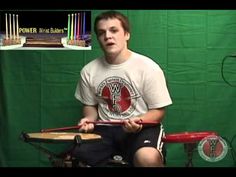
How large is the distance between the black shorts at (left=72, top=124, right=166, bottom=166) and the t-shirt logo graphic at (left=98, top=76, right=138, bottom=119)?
8 cm

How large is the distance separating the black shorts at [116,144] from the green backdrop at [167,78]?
0.32 m

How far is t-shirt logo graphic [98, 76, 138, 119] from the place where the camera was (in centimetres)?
226

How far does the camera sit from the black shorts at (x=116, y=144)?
2135mm

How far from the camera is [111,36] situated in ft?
7.45

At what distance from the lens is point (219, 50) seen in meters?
2.44

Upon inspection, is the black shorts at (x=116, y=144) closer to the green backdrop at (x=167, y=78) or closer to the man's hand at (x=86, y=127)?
the man's hand at (x=86, y=127)

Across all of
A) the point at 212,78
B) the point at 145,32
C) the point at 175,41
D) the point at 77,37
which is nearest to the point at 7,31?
the point at 77,37

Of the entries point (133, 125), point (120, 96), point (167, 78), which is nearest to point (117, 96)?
point (120, 96)

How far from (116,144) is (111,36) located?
514mm

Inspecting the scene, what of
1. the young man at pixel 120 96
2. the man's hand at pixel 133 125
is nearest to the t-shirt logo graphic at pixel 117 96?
the young man at pixel 120 96

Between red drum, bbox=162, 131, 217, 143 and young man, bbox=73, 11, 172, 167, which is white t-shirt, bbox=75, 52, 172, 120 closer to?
young man, bbox=73, 11, 172, 167

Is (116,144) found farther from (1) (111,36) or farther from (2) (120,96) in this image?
(1) (111,36)

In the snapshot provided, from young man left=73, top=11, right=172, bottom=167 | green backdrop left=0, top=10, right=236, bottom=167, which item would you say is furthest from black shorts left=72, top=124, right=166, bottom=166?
green backdrop left=0, top=10, right=236, bottom=167
